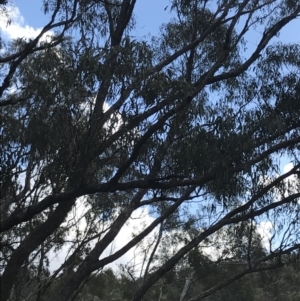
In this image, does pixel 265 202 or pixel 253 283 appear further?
pixel 253 283

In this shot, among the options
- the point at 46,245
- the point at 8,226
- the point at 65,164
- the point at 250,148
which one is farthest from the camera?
the point at 46,245

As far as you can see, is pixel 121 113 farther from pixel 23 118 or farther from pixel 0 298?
pixel 0 298

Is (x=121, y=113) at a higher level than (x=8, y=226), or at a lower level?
higher

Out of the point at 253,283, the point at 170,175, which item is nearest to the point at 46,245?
the point at 170,175

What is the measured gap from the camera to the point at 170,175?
5922 mm

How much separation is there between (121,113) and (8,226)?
Answer: 5.45 feet

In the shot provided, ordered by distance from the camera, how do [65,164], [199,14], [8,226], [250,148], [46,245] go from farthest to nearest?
[46,245] < [199,14] < [250,148] < [65,164] < [8,226]

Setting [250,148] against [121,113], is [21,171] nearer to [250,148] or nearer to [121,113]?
[121,113]

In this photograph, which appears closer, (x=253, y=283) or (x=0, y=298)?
(x=0, y=298)

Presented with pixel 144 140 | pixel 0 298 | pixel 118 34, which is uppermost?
pixel 118 34

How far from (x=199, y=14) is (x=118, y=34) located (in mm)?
1622

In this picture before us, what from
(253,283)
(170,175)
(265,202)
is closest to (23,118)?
(170,175)

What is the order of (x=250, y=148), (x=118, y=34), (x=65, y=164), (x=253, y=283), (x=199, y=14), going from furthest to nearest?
(x=253, y=283) → (x=199, y=14) → (x=118, y=34) → (x=250, y=148) → (x=65, y=164)

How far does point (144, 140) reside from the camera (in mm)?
5602
